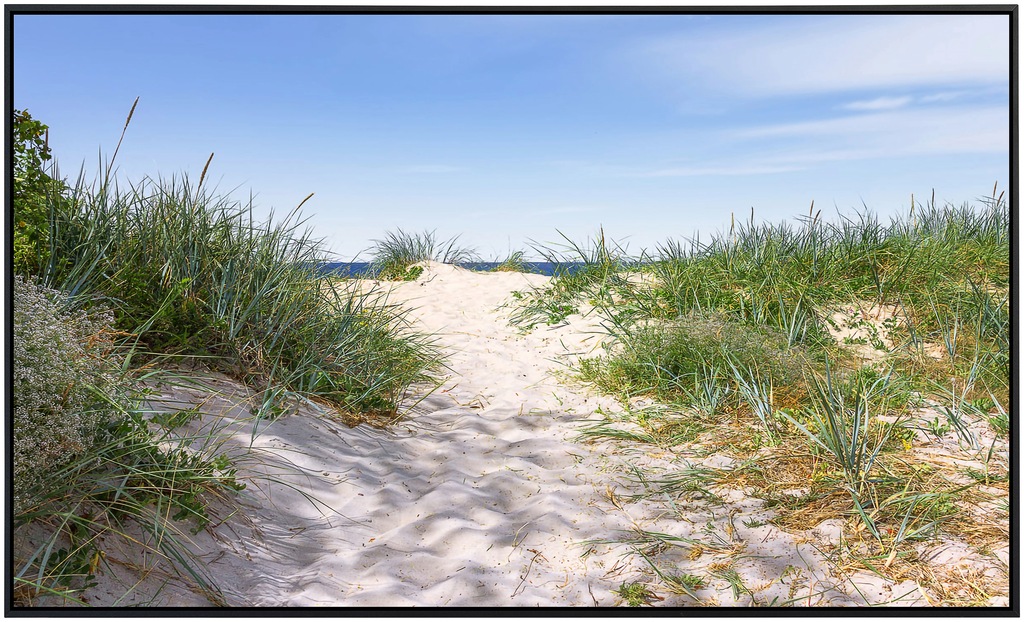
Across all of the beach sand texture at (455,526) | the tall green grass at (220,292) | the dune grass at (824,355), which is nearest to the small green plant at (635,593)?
the beach sand texture at (455,526)

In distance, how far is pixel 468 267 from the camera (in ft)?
33.9

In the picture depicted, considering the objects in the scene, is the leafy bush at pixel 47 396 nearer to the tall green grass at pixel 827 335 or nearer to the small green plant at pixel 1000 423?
the tall green grass at pixel 827 335

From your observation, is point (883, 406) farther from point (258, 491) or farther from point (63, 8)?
point (63, 8)

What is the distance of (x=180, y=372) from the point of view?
353 centimetres

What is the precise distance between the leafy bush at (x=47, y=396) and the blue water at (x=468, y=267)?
2227 mm

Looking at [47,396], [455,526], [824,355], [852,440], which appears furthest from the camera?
[824,355]

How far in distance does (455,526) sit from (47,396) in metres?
1.62

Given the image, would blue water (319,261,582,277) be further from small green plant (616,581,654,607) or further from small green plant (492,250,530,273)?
small green plant (616,581,654,607)

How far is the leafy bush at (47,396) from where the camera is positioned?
2260mm

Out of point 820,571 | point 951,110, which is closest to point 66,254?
point 820,571

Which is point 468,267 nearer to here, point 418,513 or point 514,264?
point 514,264

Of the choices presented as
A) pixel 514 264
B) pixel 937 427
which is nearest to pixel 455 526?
pixel 937 427

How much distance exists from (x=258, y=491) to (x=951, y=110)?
352cm

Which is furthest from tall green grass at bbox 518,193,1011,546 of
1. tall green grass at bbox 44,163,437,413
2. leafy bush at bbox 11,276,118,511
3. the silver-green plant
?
leafy bush at bbox 11,276,118,511
